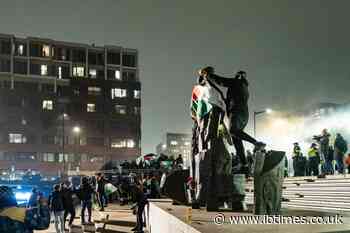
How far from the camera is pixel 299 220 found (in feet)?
26.1

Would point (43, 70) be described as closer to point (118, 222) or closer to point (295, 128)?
point (295, 128)

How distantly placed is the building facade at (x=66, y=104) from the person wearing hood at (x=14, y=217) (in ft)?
258

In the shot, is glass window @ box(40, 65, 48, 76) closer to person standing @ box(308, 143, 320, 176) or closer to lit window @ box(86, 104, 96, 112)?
lit window @ box(86, 104, 96, 112)

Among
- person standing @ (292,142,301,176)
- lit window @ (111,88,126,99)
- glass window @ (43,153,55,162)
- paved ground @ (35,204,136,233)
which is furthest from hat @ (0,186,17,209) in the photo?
Result: lit window @ (111,88,126,99)

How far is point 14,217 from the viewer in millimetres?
6156

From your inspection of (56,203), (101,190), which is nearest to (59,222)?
(56,203)

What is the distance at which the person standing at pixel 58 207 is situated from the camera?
17.4 meters

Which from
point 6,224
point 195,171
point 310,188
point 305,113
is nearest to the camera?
point 6,224

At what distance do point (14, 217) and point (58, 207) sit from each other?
11704mm

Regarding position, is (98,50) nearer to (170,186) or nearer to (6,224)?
(170,186)

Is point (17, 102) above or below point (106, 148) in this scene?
above

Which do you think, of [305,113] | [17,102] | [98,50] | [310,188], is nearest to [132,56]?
[98,50]

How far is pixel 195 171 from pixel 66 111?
267 ft

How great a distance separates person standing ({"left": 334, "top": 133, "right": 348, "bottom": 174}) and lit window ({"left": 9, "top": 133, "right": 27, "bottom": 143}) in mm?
73416
